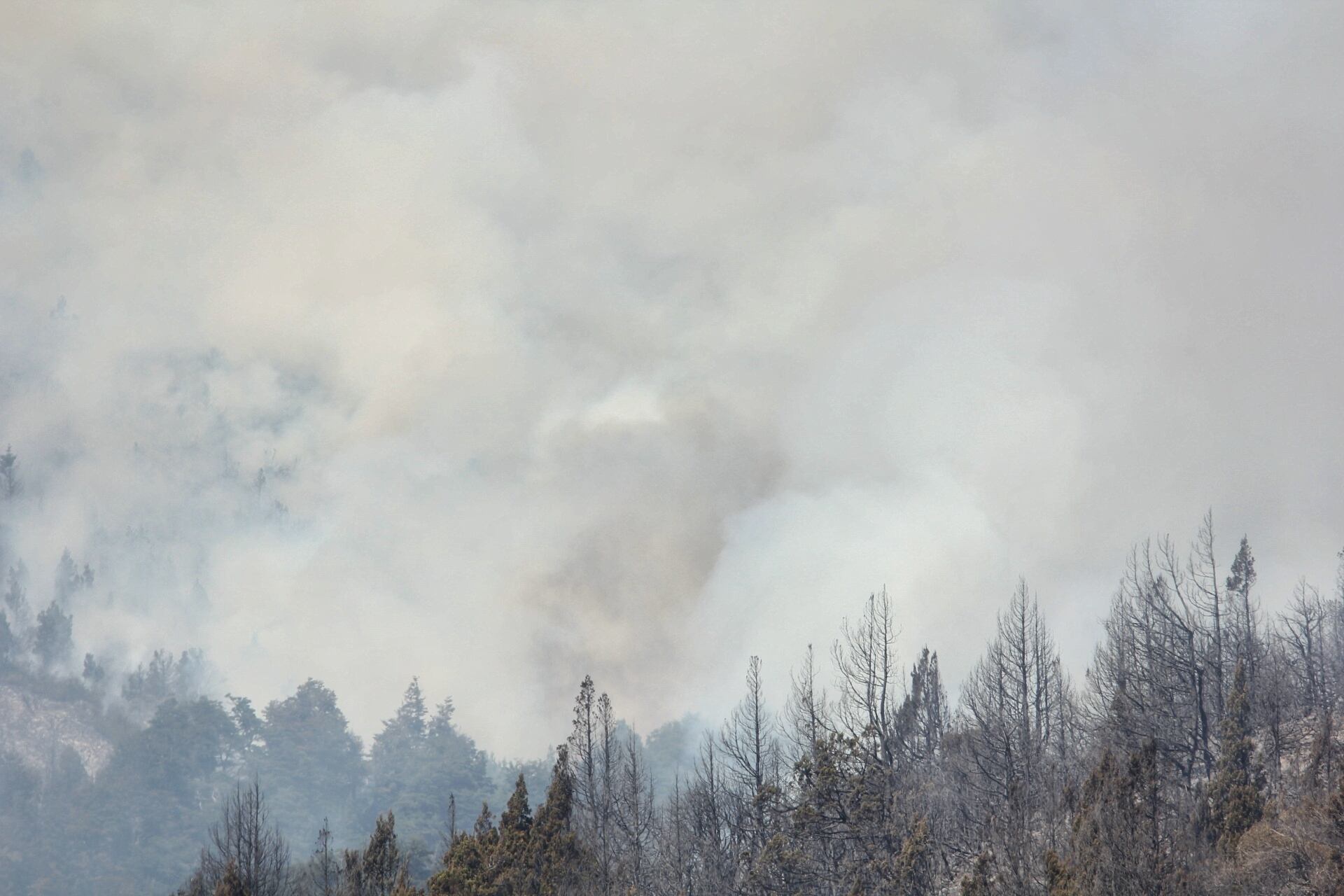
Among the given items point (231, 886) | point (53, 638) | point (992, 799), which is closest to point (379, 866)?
point (231, 886)

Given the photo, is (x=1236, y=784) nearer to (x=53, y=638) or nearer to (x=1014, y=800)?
(x=1014, y=800)

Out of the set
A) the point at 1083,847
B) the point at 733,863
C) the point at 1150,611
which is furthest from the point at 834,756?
the point at 1150,611

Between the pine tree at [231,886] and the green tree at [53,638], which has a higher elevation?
the green tree at [53,638]

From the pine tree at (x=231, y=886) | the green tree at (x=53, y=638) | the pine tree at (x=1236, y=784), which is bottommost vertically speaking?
the pine tree at (x=231, y=886)

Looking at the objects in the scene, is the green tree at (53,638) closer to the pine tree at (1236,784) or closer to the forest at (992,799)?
the forest at (992,799)

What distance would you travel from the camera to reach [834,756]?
1753 inches

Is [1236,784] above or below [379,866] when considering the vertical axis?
above

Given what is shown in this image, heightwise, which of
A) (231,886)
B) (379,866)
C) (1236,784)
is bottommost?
(231,886)

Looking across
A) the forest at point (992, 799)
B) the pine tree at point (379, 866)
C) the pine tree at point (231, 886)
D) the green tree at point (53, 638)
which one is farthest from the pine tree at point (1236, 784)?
the green tree at point (53, 638)

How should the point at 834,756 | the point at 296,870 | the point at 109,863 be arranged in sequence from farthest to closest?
the point at 109,863 → the point at 296,870 → the point at 834,756

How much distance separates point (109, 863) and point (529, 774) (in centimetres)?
4321

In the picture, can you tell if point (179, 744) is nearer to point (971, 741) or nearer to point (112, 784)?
point (112, 784)

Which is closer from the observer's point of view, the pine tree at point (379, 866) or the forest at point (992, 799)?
the forest at point (992, 799)

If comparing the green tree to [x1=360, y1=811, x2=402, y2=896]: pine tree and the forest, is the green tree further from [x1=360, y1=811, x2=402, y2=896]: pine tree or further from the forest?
[x1=360, y1=811, x2=402, y2=896]: pine tree
